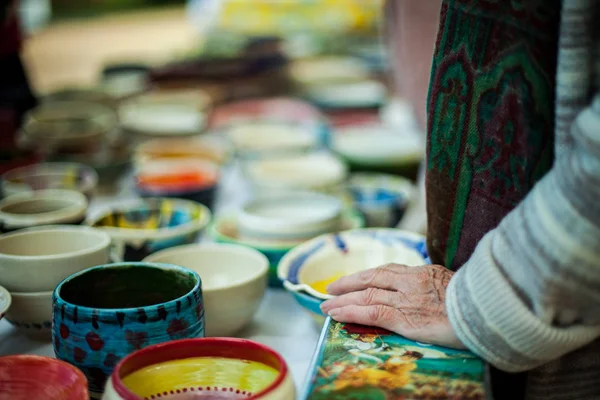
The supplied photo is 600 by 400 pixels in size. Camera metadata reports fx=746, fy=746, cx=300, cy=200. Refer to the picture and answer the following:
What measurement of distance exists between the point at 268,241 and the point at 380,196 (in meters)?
0.45

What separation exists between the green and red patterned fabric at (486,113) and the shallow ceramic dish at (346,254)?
22cm

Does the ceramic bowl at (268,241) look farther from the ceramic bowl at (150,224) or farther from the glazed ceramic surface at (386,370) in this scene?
the glazed ceramic surface at (386,370)

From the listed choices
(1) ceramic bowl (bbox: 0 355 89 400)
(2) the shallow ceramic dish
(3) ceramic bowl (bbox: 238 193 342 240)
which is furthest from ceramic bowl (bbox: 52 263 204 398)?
(3) ceramic bowl (bbox: 238 193 342 240)

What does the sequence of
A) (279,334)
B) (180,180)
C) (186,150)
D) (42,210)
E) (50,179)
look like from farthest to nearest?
(186,150)
(180,180)
(50,179)
(42,210)
(279,334)

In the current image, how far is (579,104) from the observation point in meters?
0.79

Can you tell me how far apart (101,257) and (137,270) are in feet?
0.38

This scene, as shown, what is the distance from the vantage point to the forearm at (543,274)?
2.35ft

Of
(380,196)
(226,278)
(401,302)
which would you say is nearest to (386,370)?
(401,302)

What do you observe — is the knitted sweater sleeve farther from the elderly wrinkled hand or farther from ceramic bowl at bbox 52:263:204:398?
ceramic bowl at bbox 52:263:204:398

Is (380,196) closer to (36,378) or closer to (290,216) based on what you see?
(290,216)

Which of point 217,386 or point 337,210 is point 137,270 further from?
point 337,210

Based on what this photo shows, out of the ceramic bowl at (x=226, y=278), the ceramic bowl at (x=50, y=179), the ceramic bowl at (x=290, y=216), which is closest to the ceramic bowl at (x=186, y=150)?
the ceramic bowl at (x=50, y=179)

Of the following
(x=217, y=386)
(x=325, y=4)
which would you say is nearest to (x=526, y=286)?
(x=217, y=386)

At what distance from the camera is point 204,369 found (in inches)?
31.2
